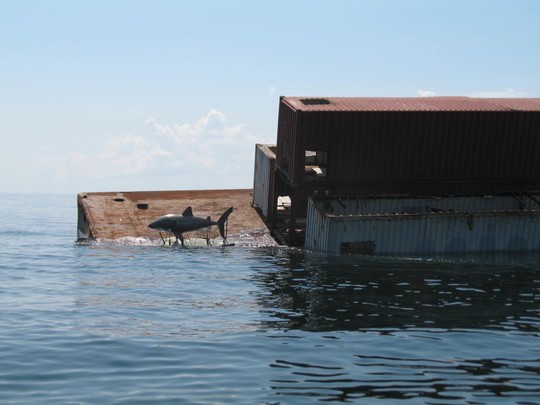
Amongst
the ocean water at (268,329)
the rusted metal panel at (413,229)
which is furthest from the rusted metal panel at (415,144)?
the ocean water at (268,329)

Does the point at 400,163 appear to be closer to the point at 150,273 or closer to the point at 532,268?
the point at 532,268

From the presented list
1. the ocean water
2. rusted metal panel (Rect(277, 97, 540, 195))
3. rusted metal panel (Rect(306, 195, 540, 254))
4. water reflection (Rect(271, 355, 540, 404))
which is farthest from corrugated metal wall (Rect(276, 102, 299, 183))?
water reflection (Rect(271, 355, 540, 404))

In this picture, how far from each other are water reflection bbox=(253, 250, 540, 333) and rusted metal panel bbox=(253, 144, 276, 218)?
5.15m

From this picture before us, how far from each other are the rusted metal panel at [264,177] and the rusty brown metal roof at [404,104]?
Result: 11.3 ft

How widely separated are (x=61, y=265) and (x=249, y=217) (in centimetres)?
1031

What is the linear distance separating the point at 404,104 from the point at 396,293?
1289 cm

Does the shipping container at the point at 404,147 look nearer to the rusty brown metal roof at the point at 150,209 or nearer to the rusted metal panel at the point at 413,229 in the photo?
the rusted metal panel at the point at 413,229

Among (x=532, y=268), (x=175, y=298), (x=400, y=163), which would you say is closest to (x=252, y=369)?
(x=175, y=298)

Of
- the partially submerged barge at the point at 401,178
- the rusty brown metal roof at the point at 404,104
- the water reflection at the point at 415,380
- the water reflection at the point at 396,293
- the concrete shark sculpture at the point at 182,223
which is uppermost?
the rusty brown metal roof at the point at 404,104

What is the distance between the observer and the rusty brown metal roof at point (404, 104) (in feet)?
120

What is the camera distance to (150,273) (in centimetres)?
3061

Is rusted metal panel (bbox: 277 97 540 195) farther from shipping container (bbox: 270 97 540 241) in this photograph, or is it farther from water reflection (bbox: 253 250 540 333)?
water reflection (bbox: 253 250 540 333)

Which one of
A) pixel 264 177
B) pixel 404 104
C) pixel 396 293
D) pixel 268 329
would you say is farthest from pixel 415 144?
pixel 268 329

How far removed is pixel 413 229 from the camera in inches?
1346
